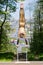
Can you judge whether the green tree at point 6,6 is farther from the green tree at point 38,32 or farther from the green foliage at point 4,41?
the green tree at point 38,32

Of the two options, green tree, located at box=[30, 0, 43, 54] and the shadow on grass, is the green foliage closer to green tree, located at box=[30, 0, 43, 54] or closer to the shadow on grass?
the shadow on grass

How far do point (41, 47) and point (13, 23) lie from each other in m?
2.78

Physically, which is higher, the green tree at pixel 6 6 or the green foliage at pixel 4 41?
the green tree at pixel 6 6

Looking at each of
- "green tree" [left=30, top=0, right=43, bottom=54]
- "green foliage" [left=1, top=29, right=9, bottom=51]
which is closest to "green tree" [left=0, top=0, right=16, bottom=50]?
"green foliage" [left=1, top=29, right=9, bottom=51]

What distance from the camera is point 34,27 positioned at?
Answer: 17.5 metres

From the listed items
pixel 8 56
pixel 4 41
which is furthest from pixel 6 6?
pixel 8 56

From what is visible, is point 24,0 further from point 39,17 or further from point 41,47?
point 41,47

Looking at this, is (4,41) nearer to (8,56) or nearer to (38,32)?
(8,56)


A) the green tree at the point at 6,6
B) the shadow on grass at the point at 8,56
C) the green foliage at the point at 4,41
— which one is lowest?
the shadow on grass at the point at 8,56

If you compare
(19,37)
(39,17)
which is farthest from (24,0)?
(19,37)

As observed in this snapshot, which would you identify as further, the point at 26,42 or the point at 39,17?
the point at 39,17

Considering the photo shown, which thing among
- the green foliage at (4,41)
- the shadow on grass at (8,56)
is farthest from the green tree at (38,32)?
the green foliage at (4,41)

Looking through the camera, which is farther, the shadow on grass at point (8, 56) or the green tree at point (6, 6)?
the green tree at point (6, 6)

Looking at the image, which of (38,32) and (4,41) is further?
(4,41)
